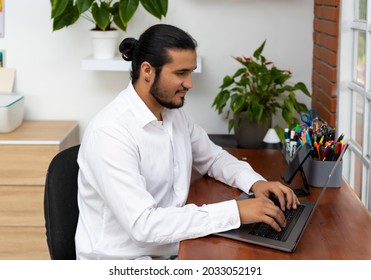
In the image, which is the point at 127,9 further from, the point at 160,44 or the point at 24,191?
the point at 160,44

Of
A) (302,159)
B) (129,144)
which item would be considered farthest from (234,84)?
(129,144)

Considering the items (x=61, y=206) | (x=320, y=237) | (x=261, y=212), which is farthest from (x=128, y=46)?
(x=320, y=237)

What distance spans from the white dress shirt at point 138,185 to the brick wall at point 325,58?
31.5 inches

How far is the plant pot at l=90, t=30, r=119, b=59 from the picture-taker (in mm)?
3152

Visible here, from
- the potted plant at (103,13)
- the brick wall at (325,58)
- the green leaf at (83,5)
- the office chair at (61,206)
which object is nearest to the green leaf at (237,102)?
the brick wall at (325,58)

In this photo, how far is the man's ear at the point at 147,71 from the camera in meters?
1.86

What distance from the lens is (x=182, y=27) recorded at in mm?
3295

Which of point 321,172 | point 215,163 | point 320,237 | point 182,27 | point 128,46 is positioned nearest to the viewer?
point 320,237

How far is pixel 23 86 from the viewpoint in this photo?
11.0 ft

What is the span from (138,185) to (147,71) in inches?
14.4

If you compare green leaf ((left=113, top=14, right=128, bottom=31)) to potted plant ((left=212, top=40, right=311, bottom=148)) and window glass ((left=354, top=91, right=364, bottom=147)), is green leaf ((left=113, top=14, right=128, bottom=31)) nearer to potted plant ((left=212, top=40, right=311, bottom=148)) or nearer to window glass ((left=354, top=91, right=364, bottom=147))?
potted plant ((left=212, top=40, right=311, bottom=148))

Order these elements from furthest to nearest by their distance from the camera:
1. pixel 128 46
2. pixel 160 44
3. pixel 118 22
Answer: pixel 118 22 → pixel 128 46 → pixel 160 44

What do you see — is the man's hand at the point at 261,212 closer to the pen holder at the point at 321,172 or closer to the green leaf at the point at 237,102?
the pen holder at the point at 321,172
